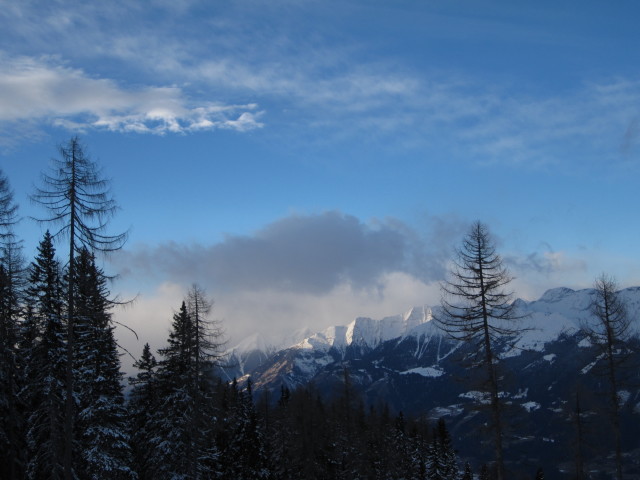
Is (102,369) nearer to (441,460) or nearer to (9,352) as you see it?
(9,352)

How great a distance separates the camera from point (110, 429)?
102ft

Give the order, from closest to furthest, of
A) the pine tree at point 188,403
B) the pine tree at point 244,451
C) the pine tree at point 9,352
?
1. the pine tree at point 9,352
2. the pine tree at point 188,403
3. the pine tree at point 244,451

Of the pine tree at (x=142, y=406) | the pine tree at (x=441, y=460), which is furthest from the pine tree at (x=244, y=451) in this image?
the pine tree at (x=441, y=460)

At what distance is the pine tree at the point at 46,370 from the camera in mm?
27516

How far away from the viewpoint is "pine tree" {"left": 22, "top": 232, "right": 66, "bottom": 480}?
2752 cm

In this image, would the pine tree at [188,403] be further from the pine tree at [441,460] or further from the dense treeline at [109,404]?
the pine tree at [441,460]

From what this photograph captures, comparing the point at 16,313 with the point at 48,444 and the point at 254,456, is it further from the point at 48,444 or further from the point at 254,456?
the point at 254,456

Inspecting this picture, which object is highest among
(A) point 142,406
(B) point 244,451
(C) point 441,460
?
(A) point 142,406

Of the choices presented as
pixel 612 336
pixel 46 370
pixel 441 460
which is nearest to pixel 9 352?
pixel 46 370

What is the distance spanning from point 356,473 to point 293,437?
7.24 metres

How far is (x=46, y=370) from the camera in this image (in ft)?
91.7

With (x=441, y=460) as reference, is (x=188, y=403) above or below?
above

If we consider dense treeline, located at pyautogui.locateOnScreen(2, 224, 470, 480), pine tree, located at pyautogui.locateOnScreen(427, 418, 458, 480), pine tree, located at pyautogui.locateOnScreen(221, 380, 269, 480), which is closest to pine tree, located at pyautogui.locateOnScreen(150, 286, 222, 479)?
dense treeline, located at pyautogui.locateOnScreen(2, 224, 470, 480)

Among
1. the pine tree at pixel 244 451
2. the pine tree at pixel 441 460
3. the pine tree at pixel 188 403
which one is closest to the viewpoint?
the pine tree at pixel 188 403
